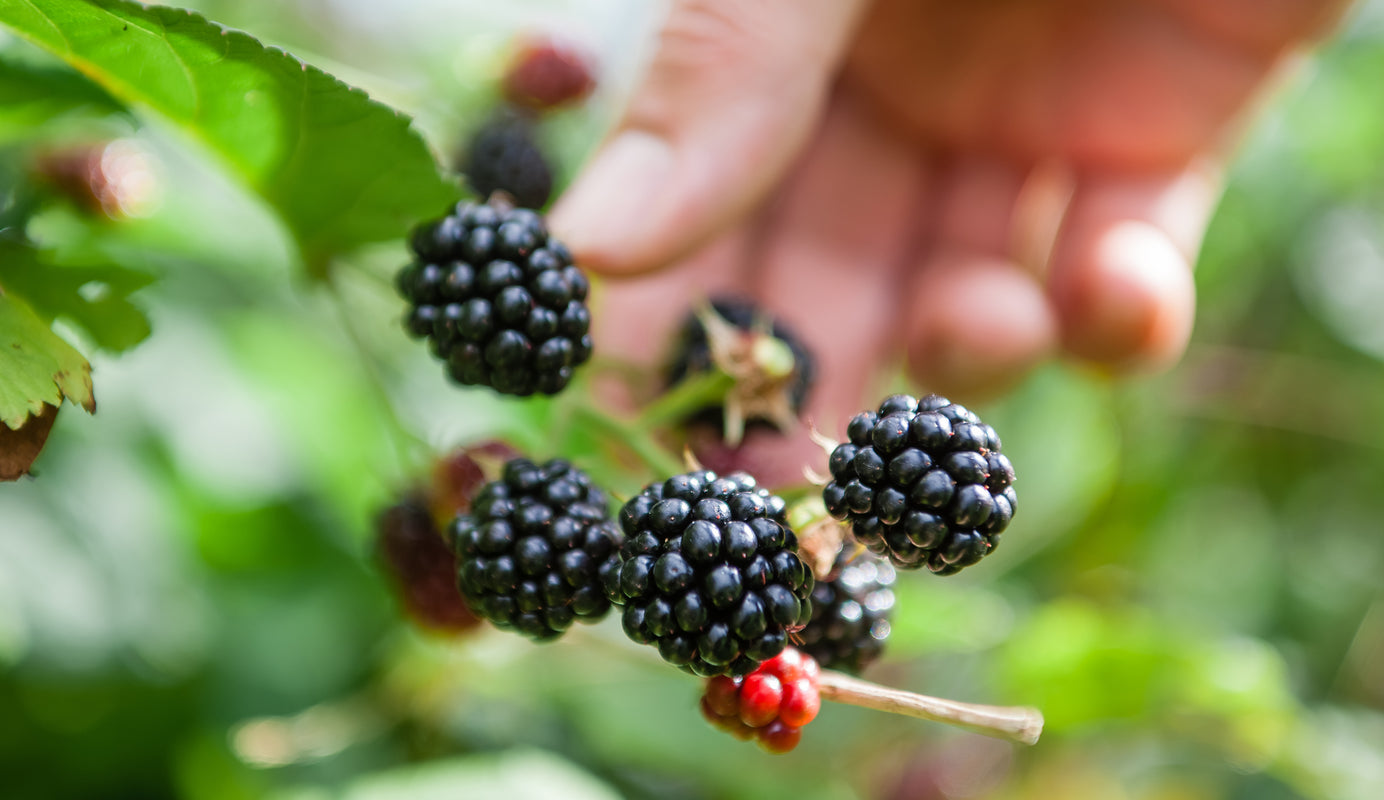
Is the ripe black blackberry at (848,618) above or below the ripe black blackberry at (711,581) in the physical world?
below

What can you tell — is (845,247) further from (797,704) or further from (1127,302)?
(797,704)

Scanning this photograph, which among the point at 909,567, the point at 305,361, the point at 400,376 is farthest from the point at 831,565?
the point at 305,361

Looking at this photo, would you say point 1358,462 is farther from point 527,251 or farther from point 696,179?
point 527,251

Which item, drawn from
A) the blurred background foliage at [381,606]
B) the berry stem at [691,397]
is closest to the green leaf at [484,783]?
Result: the blurred background foliage at [381,606]

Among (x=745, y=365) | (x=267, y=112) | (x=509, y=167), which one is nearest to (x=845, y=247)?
(x=509, y=167)

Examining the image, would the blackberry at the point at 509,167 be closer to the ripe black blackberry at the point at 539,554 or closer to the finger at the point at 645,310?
the finger at the point at 645,310

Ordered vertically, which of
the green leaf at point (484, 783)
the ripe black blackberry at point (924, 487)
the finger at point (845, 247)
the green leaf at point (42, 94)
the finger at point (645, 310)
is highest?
the ripe black blackberry at point (924, 487)
